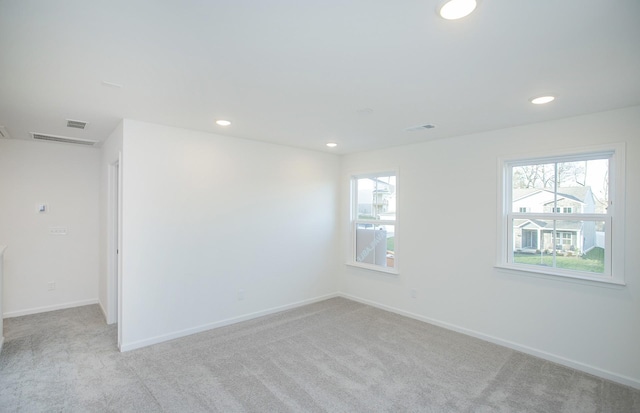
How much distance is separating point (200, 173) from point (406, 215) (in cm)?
284

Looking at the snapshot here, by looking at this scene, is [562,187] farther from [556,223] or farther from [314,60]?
[314,60]

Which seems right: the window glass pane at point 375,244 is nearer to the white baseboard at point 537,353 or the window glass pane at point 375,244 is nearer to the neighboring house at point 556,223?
the white baseboard at point 537,353

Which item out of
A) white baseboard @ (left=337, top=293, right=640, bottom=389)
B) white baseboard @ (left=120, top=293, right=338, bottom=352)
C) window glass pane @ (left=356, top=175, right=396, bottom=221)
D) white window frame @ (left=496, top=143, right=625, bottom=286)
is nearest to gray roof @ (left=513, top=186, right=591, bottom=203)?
white window frame @ (left=496, top=143, right=625, bottom=286)

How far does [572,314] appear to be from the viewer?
122 inches

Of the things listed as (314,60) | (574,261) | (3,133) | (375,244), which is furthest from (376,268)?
(3,133)

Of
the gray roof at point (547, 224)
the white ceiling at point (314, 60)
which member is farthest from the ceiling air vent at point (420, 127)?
the gray roof at point (547, 224)

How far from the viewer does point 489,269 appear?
3.68 metres

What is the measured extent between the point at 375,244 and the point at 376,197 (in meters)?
0.76

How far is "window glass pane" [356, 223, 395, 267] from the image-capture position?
486 centimetres

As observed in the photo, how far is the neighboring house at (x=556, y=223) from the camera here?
314cm

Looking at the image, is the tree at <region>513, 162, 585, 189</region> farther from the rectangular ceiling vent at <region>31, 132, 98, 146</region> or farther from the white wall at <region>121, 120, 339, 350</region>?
the rectangular ceiling vent at <region>31, 132, 98, 146</region>

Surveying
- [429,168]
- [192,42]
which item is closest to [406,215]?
[429,168]

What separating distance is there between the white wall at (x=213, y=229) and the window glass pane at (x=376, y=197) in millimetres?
551

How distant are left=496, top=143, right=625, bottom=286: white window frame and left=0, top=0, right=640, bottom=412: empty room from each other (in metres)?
0.02
